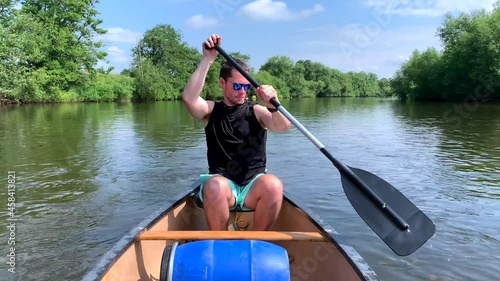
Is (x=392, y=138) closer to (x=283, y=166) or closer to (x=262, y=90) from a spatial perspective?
(x=283, y=166)

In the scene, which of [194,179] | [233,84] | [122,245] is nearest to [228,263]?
[122,245]

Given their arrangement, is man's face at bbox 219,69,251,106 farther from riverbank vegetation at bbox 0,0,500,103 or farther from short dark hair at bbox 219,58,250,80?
riverbank vegetation at bbox 0,0,500,103

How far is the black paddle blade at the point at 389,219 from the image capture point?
295 cm

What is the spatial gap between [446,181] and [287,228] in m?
5.13

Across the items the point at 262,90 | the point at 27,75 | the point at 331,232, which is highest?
the point at 27,75

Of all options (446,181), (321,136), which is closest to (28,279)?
(446,181)

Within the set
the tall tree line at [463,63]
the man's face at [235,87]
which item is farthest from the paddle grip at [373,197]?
the tall tree line at [463,63]

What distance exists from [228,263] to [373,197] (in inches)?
55.4

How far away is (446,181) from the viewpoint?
777cm

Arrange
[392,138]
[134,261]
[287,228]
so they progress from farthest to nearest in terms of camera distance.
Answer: [392,138] < [287,228] < [134,261]

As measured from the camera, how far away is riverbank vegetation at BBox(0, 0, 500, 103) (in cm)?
3344

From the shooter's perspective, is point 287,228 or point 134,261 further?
point 287,228

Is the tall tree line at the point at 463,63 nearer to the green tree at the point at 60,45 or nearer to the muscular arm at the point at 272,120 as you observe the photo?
the green tree at the point at 60,45

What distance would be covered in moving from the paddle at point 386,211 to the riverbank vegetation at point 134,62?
106ft
